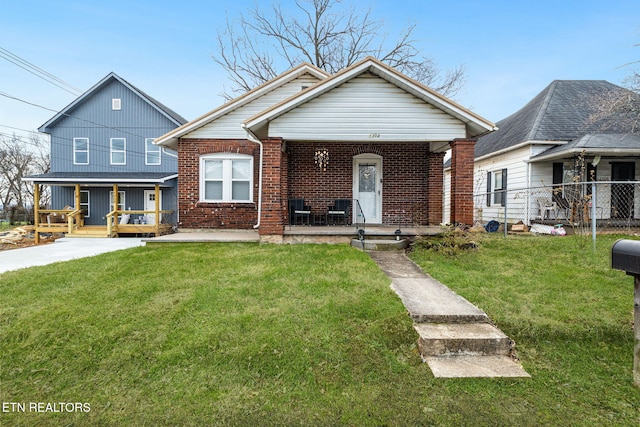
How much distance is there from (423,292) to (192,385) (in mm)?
3376

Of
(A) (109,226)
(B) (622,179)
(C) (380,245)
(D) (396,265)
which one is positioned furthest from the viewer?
(A) (109,226)

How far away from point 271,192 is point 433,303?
494 cm

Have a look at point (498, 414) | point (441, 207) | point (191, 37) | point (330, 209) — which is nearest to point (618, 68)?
point (441, 207)

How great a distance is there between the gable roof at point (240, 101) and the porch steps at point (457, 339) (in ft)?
28.9

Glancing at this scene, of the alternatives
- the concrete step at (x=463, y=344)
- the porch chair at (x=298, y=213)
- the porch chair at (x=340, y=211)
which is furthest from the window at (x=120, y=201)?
the concrete step at (x=463, y=344)

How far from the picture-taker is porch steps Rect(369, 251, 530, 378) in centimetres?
299

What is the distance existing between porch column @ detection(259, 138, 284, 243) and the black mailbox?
251 inches

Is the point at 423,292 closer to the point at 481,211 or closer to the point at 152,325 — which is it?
the point at 152,325

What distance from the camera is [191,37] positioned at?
18.4 meters

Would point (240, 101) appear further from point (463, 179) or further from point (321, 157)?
→ point (463, 179)

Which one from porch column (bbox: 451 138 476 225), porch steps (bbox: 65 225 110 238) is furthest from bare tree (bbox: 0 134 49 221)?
porch column (bbox: 451 138 476 225)

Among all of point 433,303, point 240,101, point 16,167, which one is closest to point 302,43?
point 240,101

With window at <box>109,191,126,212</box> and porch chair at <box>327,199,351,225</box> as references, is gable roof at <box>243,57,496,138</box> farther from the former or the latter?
window at <box>109,191,126,212</box>

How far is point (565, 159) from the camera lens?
39.4ft
